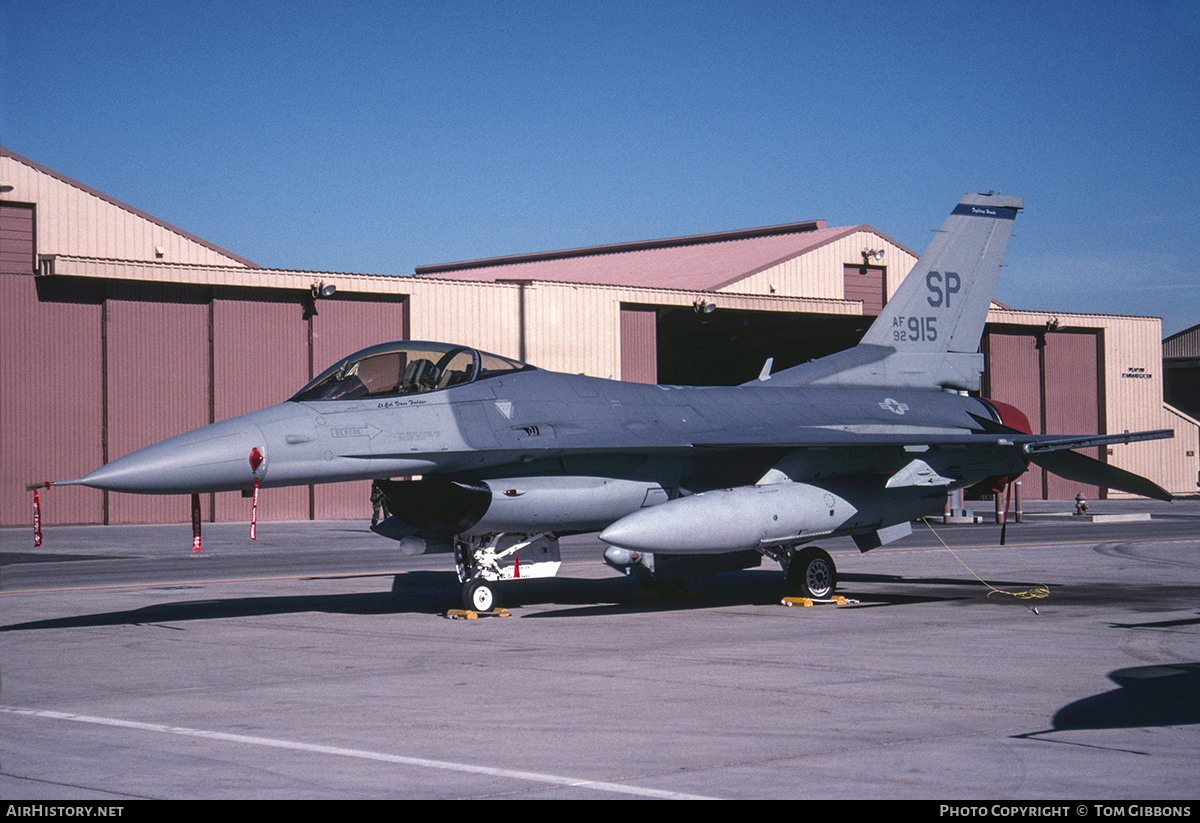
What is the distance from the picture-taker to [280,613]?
1451cm

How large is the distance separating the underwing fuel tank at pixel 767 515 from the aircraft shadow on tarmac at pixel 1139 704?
16.0 ft

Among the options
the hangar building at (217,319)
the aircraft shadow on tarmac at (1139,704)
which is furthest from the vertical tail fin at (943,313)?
the hangar building at (217,319)

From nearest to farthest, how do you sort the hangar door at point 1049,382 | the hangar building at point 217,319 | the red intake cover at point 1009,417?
the red intake cover at point 1009,417 → the hangar building at point 217,319 → the hangar door at point 1049,382

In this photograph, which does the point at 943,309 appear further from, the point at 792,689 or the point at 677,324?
the point at 677,324

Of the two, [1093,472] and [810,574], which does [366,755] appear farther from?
[1093,472]

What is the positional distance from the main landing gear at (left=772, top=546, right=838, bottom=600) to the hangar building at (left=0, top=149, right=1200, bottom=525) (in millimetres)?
18667

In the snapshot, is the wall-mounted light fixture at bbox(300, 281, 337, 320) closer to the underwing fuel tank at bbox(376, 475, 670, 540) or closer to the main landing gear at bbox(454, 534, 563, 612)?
the underwing fuel tank at bbox(376, 475, 670, 540)

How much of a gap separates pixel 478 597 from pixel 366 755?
7.06 metres

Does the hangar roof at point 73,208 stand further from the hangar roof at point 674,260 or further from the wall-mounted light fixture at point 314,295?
the hangar roof at point 674,260

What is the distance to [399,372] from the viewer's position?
44.3 feet

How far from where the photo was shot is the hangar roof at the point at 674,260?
48.5 m

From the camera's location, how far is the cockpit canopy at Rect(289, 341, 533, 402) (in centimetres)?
1320

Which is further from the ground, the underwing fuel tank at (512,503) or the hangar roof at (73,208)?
the hangar roof at (73,208)

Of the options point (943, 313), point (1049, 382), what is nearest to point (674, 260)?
point (1049, 382)
